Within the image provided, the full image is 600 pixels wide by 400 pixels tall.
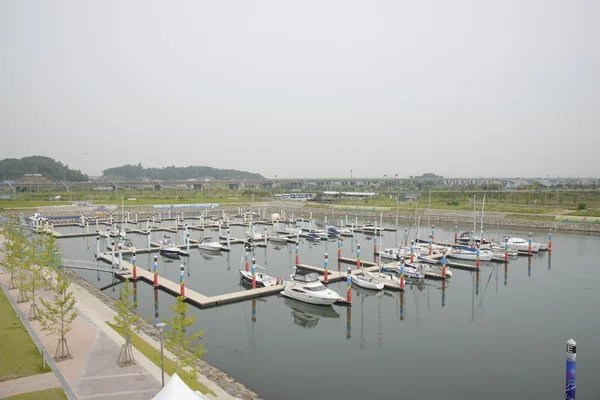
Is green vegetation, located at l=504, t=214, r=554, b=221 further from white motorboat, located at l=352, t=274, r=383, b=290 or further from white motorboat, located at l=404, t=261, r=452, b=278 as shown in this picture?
white motorboat, located at l=352, t=274, r=383, b=290

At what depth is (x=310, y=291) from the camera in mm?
30297

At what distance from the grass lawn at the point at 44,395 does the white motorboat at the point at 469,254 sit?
1621 inches

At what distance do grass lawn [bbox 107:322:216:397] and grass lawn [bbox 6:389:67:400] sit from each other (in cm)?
328

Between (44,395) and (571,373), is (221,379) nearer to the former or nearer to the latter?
(44,395)

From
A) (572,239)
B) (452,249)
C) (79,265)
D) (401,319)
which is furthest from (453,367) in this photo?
(572,239)

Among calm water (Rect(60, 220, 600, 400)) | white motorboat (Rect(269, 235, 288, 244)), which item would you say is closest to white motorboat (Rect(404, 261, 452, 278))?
calm water (Rect(60, 220, 600, 400))

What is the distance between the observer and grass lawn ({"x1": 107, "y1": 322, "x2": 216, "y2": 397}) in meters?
15.5

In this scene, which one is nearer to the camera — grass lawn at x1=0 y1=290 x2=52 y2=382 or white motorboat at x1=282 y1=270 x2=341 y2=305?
grass lawn at x1=0 y1=290 x2=52 y2=382

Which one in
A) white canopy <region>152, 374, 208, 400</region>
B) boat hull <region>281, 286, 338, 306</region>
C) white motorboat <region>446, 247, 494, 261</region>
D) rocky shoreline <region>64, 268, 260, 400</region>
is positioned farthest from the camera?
white motorboat <region>446, 247, 494, 261</region>

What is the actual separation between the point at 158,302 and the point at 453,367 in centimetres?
2028

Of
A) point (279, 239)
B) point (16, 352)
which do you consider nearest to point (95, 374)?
point (16, 352)

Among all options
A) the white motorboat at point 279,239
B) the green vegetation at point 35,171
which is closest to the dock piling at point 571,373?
the white motorboat at point 279,239

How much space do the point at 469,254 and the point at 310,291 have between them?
2356 cm

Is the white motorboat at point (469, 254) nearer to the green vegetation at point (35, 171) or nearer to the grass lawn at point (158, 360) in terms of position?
the grass lawn at point (158, 360)
